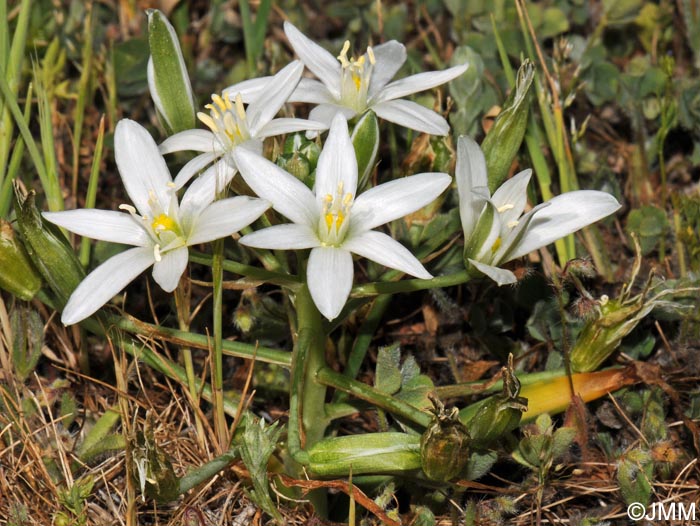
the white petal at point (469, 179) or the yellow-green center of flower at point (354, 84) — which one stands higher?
the yellow-green center of flower at point (354, 84)

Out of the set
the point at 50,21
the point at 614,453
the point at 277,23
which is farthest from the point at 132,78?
the point at 614,453

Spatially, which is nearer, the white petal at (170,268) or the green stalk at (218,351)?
the white petal at (170,268)

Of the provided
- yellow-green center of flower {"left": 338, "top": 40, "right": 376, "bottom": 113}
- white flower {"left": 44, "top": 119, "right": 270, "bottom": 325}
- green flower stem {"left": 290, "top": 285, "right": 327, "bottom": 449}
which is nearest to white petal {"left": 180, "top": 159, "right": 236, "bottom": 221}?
white flower {"left": 44, "top": 119, "right": 270, "bottom": 325}

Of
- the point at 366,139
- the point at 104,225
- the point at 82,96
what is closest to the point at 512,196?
the point at 366,139

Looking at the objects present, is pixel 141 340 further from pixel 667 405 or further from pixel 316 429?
pixel 667 405

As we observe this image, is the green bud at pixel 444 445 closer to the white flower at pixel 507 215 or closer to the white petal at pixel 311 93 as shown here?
the white flower at pixel 507 215

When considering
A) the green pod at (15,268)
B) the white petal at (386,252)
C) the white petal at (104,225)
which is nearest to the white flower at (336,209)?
the white petal at (386,252)

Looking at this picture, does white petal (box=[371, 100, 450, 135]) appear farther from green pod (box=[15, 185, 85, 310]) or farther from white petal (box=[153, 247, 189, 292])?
A: green pod (box=[15, 185, 85, 310])
